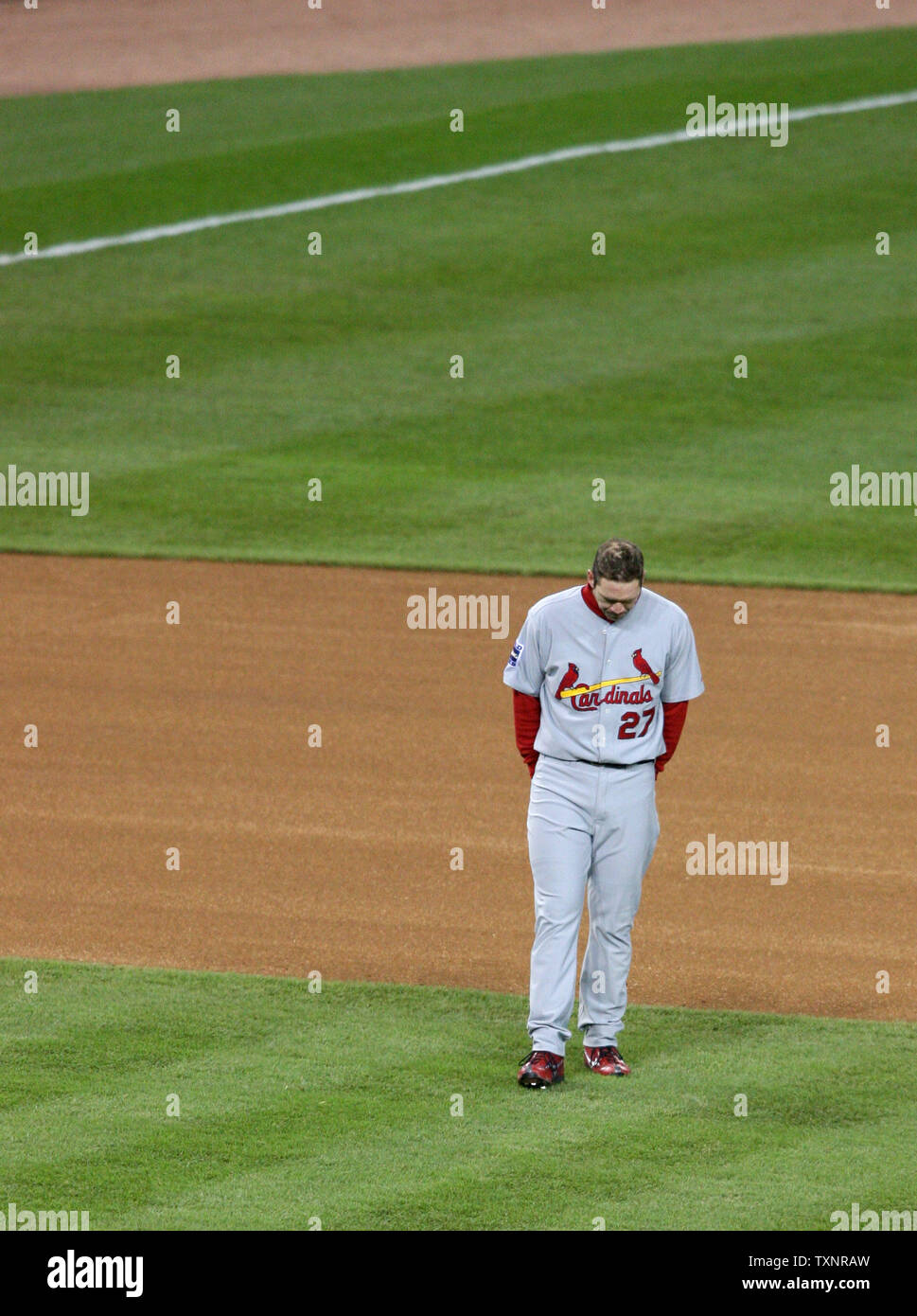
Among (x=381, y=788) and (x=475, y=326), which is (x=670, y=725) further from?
(x=475, y=326)

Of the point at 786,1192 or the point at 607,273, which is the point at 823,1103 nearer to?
the point at 786,1192

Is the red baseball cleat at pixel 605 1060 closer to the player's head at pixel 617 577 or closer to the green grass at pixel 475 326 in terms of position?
the player's head at pixel 617 577

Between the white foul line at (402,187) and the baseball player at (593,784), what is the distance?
17434 mm

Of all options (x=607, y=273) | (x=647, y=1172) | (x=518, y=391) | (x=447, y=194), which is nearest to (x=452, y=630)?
(x=518, y=391)

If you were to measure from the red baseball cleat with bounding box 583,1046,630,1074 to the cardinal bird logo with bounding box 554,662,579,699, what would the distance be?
1364 millimetres

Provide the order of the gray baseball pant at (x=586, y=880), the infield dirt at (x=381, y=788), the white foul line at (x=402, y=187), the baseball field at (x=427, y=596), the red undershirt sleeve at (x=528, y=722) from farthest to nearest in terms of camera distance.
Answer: the white foul line at (x=402, y=187) < the infield dirt at (x=381, y=788) < the red undershirt sleeve at (x=528, y=722) < the gray baseball pant at (x=586, y=880) < the baseball field at (x=427, y=596)

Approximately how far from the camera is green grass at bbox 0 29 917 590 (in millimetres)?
16891

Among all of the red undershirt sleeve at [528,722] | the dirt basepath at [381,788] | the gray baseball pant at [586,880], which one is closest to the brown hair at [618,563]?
the red undershirt sleeve at [528,722]

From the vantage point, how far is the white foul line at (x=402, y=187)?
24.2 metres

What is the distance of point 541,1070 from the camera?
7602 millimetres

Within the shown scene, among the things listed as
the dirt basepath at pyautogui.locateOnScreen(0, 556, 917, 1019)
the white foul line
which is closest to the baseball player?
the dirt basepath at pyautogui.locateOnScreen(0, 556, 917, 1019)

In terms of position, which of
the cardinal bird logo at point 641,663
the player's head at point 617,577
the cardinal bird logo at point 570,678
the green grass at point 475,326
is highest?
the green grass at point 475,326

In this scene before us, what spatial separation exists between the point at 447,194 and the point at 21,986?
18.4 m

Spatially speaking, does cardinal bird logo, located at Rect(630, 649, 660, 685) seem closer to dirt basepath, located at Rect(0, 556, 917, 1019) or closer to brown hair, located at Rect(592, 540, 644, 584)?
brown hair, located at Rect(592, 540, 644, 584)
